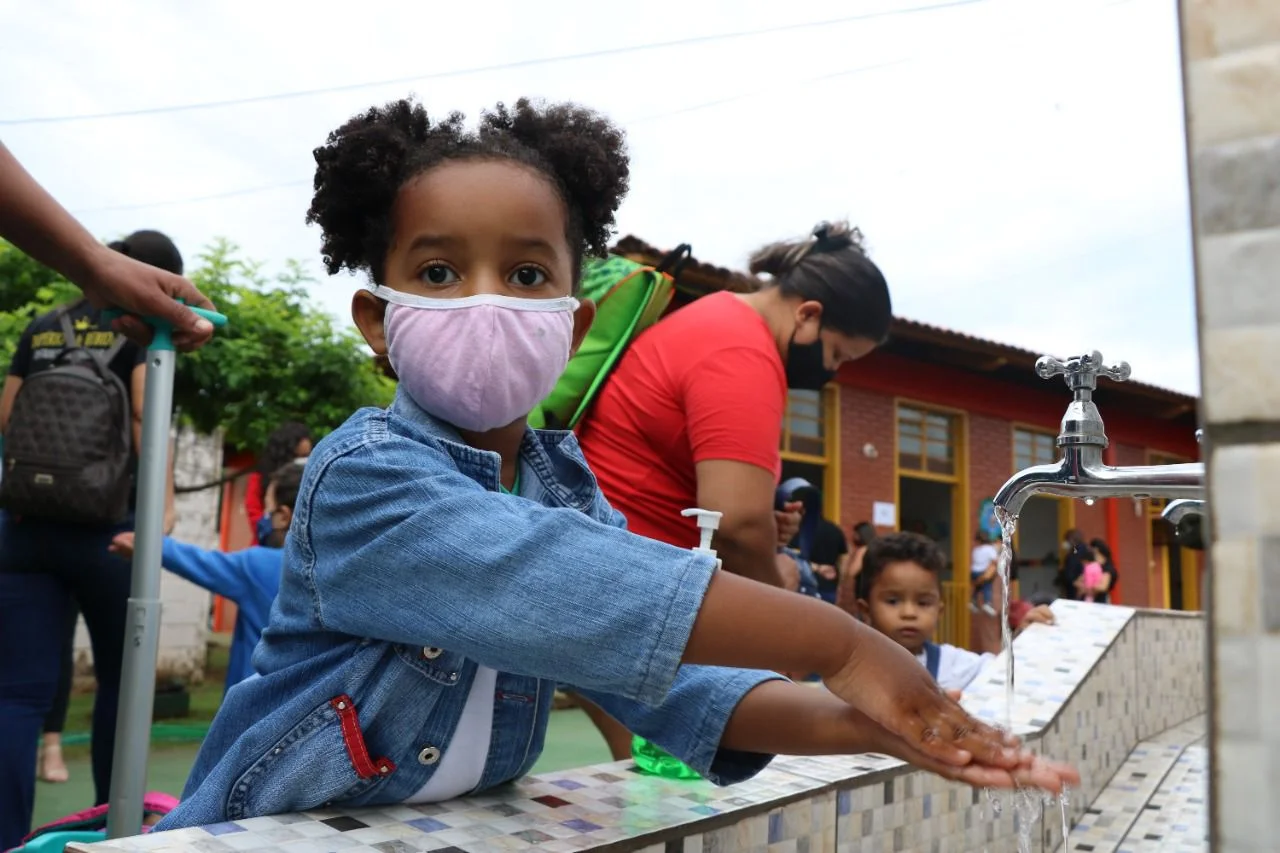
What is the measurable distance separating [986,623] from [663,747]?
10.6m

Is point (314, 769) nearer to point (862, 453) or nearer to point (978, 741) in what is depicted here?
point (978, 741)

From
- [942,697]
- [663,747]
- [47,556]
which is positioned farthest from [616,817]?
[47,556]

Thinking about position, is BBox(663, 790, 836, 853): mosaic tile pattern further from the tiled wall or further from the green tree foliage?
the green tree foliage

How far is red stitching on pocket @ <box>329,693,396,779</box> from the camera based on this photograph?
102 centimetres

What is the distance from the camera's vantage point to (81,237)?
1.73 m

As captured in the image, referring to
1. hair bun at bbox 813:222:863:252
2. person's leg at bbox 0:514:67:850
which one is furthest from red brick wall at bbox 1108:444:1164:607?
person's leg at bbox 0:514:67:850

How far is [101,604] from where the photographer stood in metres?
2.78

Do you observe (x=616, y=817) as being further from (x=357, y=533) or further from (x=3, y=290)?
(x=3, y=290)

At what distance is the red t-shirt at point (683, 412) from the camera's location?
86.4 inches

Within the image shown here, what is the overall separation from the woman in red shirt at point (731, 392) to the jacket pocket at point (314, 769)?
1.19 metres

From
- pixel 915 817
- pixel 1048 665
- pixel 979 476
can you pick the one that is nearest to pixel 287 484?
pixel 1048 665

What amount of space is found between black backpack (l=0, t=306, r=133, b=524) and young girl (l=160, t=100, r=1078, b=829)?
1714mm

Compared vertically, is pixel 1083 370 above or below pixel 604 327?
below

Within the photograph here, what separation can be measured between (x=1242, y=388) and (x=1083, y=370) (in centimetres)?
106
